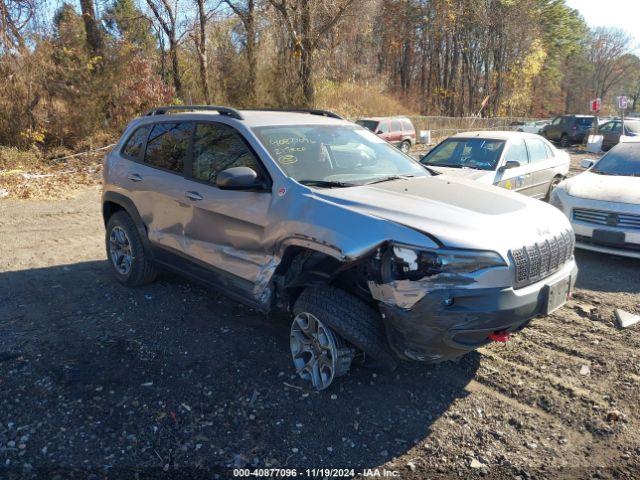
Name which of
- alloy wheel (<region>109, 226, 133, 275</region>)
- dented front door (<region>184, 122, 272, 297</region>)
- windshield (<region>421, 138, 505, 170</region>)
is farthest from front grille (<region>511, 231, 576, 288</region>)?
windshield (<region>421, 138, 505, 170</region>)

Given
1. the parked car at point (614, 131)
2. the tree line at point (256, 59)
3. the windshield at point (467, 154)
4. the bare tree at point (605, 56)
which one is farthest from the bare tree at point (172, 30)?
the bare tree at point (605, 56)

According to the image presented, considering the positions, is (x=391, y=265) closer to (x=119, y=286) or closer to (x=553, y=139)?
(x=119, y=286)

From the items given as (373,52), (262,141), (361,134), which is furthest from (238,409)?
(373,52)

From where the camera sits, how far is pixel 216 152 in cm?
417

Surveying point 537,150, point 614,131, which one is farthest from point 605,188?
point 614,131

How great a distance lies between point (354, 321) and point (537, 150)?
24.5 ft

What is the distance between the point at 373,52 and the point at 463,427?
35611mm

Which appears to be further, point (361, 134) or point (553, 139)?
point (553, 139)

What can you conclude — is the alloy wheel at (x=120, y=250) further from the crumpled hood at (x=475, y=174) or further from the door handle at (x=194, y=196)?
the crumpled hood at (x=475, y=174)

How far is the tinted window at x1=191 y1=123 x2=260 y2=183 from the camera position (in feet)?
12.9

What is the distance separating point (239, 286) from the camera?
12.7ft

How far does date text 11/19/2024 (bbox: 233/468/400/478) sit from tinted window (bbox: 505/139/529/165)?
22.0 feet

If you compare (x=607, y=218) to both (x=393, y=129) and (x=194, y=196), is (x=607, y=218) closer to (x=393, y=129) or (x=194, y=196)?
(x=194, y=196)

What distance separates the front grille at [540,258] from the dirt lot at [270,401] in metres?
0.88
